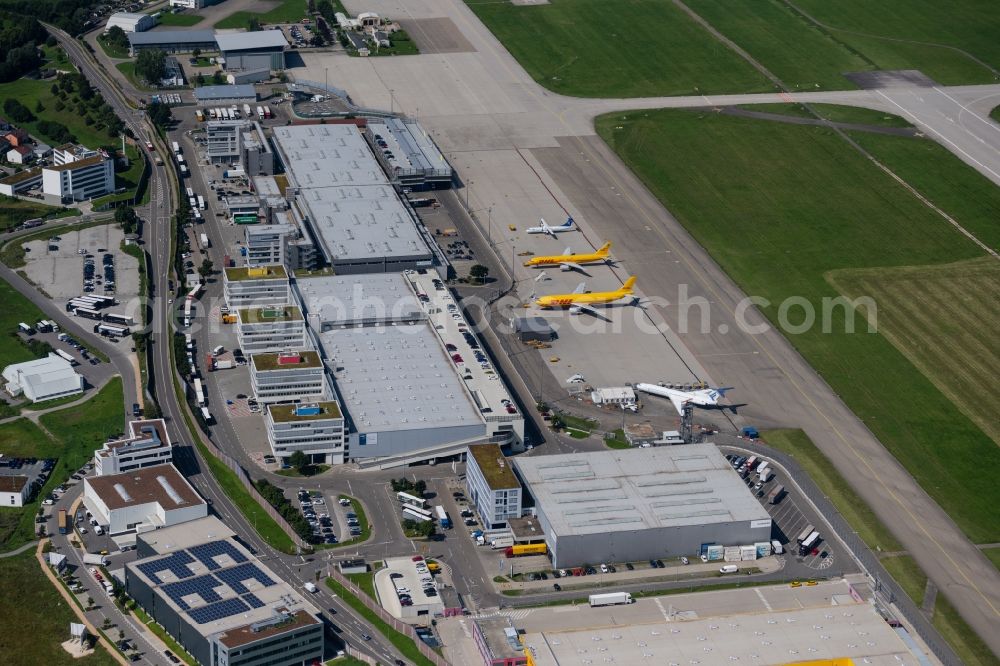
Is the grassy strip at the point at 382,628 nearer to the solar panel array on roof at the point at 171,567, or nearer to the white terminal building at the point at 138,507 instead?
the solar panel array on roof at the point at 171,567

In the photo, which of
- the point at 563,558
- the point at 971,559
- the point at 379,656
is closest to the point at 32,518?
the point at 379,656

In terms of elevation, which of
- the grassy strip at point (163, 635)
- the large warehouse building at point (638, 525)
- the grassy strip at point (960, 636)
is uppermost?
the grassy strip at point (960, 636)

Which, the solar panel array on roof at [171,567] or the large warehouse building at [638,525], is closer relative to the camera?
the solar panel array on roof at [171,567]

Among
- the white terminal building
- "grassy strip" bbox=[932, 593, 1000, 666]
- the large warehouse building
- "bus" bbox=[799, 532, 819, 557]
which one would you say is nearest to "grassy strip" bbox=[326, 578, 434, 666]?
the white terminal building

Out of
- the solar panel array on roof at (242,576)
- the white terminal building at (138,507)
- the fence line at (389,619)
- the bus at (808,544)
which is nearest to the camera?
the fence line at (389,619)

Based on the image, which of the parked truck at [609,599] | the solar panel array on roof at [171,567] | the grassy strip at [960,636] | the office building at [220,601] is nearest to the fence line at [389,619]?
the office building at [220,601]

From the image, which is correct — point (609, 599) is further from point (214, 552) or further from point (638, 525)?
point (214, 552)

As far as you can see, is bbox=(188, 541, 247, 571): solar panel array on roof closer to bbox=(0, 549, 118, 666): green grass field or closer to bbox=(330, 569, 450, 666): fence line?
bbox=(330, 569, 450, 666): fence line
